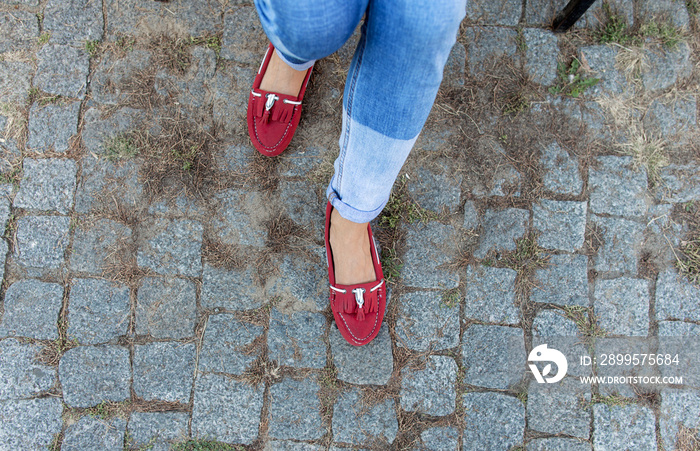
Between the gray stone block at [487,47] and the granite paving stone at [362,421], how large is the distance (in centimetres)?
203

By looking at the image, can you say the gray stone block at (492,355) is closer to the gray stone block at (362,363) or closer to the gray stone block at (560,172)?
the gray stone block at (362,363)

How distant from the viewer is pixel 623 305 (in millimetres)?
2502

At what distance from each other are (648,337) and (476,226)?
1180mm

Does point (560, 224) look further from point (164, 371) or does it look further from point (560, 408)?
point (164, 371)

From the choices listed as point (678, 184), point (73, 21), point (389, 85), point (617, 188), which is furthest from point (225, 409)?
point (678, 184)

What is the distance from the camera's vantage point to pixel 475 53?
262 cm

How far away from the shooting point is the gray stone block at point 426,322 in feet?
8.05

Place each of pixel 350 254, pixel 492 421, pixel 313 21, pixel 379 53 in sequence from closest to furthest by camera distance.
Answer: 1. pixel 313 21
2. pixel 379 53
3. pixel 350 254
4. pixel 492 421

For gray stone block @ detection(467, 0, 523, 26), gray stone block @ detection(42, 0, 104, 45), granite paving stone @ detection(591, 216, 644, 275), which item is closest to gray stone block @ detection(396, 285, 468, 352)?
granite paving stone @ detection(591, 216, 644, 275)

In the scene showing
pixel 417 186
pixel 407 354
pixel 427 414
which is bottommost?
pixel 427 414

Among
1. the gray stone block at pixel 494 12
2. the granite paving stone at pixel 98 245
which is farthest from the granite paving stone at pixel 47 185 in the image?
the gray stone block at pixel 494 12

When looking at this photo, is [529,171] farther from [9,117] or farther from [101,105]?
[9,117]

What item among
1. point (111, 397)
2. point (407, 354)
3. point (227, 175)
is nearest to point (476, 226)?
point (407, 354)

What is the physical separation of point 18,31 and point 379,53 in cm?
254
